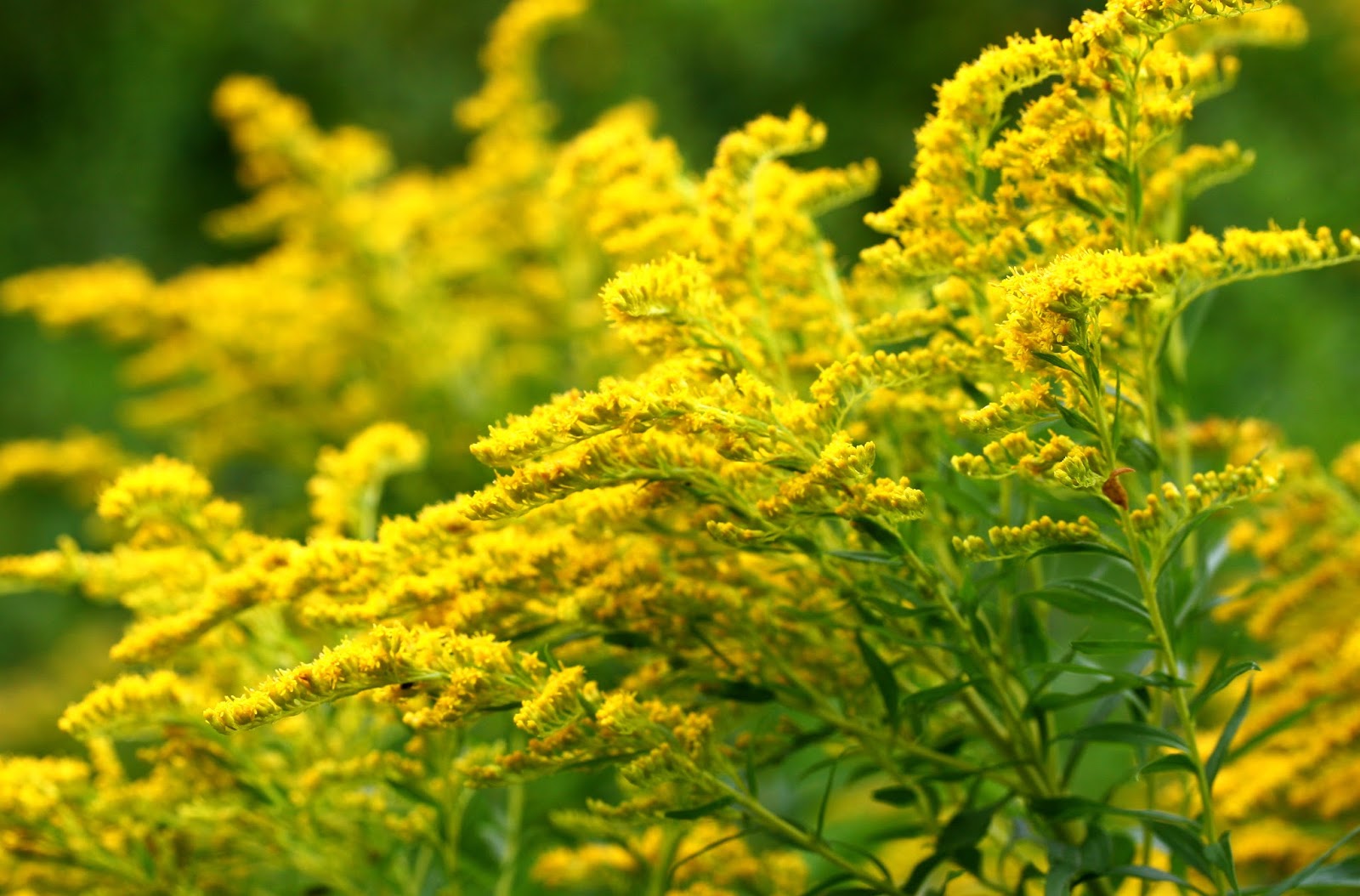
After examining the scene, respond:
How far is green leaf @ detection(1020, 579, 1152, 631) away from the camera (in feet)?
4.31

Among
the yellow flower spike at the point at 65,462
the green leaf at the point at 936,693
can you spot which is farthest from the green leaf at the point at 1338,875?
the yellow flower spike at the point at 65,462

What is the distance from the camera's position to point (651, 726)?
4.29 ft

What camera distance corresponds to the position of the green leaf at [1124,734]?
1.30 metres

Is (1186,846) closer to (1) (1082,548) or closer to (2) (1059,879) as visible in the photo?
(2) (1059,879)

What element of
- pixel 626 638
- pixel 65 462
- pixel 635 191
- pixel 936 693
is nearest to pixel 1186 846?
pixel 936 693

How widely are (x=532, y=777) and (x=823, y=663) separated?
1.10ft

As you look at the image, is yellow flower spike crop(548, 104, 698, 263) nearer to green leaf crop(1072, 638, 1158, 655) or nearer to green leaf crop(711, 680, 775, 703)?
green leaf crop(711, 680, 775, 703)

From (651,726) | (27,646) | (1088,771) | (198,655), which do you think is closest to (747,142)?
(651,726)

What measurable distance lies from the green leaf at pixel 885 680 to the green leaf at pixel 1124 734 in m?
0.15

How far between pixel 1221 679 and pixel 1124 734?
0.32ft

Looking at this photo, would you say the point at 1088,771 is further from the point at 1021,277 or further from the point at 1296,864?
the point at 1021,277

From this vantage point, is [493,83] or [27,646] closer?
[493,83]

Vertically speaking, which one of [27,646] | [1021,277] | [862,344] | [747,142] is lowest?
[1021,277]

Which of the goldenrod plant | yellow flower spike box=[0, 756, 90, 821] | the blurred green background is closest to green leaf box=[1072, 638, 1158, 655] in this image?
the goldenrod plant
